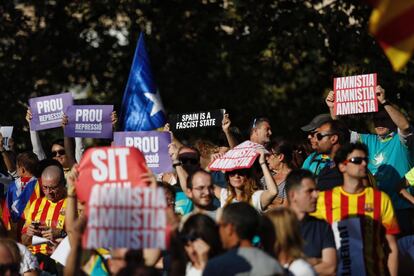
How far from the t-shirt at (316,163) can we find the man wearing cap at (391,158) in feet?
Answer: 1.50

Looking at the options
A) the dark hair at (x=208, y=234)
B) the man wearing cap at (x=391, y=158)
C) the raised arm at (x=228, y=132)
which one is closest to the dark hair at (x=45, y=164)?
the raised arm at (x=228, y=132)

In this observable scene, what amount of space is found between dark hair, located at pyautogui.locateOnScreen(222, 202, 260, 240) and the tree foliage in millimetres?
10658

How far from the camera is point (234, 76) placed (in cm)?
2117

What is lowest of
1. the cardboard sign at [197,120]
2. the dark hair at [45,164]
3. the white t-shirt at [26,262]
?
the white t-shirt at [26,262]

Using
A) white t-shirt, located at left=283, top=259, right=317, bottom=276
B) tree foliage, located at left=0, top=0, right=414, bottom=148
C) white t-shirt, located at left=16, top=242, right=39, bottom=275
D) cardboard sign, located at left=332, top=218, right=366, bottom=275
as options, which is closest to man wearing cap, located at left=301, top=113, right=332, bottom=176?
cardboard sign, located at left=332, top=218, right=366, bottom=275

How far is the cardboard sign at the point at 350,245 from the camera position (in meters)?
10.4

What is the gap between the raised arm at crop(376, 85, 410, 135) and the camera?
11977mm

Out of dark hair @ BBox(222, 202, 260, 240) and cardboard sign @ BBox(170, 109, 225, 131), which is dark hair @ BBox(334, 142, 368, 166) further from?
cardboard sign @ BBox(170, 109, 225, 131)

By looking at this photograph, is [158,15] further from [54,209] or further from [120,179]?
[120,179]

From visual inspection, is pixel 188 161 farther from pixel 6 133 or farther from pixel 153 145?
pixel 6 133

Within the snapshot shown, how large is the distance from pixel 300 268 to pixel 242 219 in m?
0.51

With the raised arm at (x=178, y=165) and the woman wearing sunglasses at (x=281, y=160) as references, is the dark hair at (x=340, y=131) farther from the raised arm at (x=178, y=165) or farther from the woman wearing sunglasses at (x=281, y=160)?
the raised arm at (x=178, y=165)

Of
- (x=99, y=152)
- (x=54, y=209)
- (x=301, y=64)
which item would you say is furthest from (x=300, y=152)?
(x=301, y=64)

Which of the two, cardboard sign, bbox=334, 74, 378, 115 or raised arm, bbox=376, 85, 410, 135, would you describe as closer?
raised arm, bbox=376, 85, 410, 135
